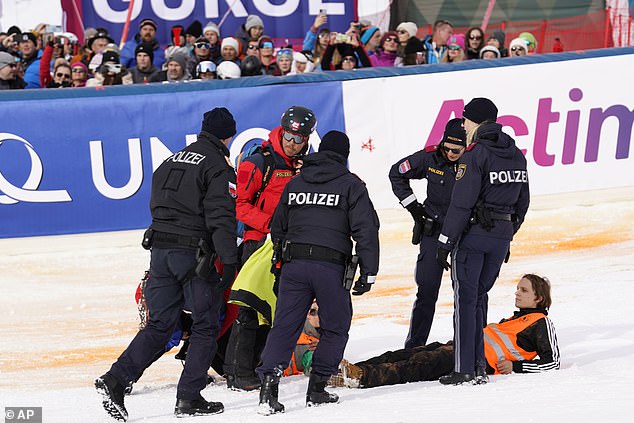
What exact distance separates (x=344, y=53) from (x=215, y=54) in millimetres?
1860

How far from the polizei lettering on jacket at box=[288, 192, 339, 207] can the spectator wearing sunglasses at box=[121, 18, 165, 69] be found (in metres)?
8.57

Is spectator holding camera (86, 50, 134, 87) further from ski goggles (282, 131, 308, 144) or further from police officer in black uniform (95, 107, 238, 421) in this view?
police officer in black uniform (95, 107, 238, 421)

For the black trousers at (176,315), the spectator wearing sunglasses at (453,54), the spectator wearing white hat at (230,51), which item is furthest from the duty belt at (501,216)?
the spectator wearing white hat at (230,51)

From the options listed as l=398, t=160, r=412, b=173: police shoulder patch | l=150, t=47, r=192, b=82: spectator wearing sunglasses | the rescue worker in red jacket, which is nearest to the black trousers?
the rescue worker in red jacket

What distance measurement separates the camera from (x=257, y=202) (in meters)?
8.28

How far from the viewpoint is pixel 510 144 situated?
306 inches

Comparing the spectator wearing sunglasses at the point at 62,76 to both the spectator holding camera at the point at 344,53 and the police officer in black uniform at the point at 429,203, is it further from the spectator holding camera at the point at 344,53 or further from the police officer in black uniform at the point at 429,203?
the police officer in black uniform at the point at 429,203

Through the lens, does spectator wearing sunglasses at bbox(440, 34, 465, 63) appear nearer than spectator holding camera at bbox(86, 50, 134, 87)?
No

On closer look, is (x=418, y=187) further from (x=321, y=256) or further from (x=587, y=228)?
(x=321, y=256)

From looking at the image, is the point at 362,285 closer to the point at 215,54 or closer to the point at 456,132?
the point at 456,132

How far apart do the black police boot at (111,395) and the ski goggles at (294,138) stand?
2.16 meters

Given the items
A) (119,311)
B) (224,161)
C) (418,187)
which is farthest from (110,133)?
(224,161)

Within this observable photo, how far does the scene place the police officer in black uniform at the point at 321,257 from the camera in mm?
7066

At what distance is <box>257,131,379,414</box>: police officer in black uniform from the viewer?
707 cm
